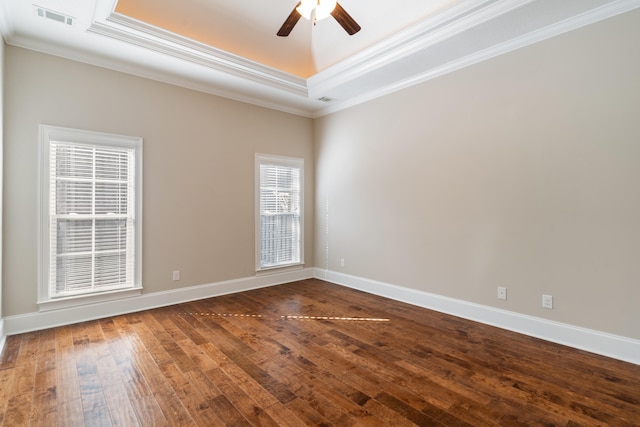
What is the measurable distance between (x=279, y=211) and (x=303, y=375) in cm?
321

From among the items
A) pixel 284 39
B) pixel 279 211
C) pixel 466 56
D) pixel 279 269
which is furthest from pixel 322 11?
pixel 279 269

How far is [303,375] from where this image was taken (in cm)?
239

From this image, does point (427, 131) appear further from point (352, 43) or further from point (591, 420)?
point (591, 420)

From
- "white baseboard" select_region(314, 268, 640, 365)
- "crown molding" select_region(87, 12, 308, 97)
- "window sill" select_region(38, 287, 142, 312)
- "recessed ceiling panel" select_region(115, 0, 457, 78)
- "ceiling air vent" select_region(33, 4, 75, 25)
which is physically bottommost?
"white baseboard" select_region(314, 268, 640, 365)

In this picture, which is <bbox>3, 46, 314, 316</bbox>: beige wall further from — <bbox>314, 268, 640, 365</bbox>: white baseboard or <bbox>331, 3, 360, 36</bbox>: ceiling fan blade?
<bbox>331, 3, 360, 36</bbox>: ceiling fan blade

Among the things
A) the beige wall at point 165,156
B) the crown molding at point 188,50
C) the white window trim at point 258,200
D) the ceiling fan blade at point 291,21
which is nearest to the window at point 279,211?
the white window trim at point 258,200

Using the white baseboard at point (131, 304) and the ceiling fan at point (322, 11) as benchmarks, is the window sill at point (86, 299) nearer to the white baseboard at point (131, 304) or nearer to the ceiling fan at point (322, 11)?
the white baseboard at point (131, 304)

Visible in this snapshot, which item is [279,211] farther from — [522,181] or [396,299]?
[522,181]

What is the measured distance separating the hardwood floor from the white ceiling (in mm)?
2983

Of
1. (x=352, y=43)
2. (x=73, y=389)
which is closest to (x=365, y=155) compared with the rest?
(x=352, y=43)

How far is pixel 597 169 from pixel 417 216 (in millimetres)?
1864

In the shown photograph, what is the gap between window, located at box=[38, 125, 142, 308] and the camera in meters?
3.28

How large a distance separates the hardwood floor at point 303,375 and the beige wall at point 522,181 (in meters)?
0.60

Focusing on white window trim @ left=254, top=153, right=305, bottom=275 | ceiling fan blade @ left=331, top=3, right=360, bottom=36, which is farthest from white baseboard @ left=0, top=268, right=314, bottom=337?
ceiling fan blade @ left=331, top=3, right=360, bottom=36
